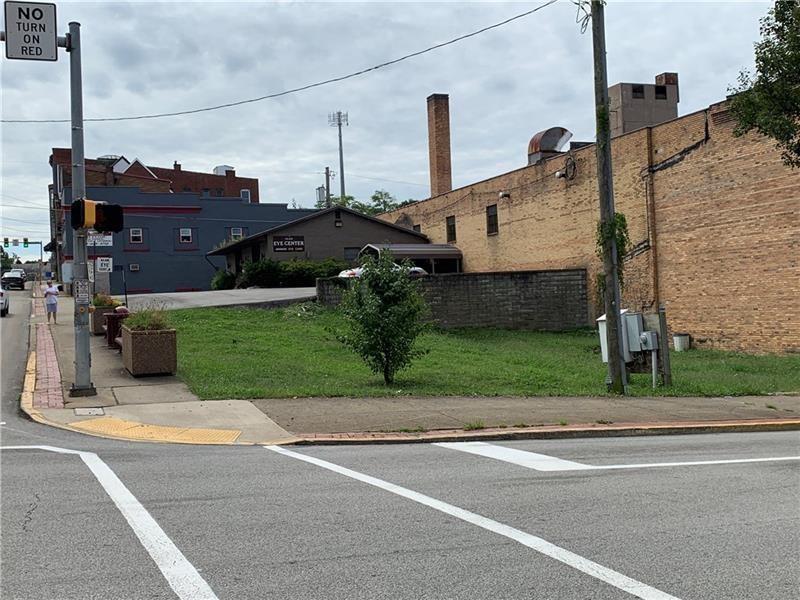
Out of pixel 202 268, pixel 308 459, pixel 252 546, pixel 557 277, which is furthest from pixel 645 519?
pixel 202 268

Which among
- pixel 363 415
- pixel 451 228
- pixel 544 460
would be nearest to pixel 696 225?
pixel 363 415

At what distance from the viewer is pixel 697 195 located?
82.0ft

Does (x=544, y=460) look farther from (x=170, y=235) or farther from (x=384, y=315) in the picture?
(x=170, y=235)

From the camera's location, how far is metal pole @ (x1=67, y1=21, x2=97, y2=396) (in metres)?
12.9

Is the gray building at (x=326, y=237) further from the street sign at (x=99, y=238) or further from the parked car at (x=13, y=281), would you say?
the street sign at (x=99, y=238)

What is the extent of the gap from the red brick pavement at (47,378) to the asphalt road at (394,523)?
3.12m

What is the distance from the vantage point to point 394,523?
6062 mm

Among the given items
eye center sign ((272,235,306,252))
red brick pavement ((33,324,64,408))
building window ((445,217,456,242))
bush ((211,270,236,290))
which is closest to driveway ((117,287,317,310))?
red brick pavement ((33,324,64,408))

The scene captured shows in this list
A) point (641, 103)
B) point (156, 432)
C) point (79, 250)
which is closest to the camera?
point (156, 432)

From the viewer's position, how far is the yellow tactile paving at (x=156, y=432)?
10.1 m

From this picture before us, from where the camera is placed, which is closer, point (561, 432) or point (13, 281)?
point (561, 432)

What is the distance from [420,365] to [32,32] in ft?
34.8

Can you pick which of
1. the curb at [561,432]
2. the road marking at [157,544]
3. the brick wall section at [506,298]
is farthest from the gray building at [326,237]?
the road marking at [157,544]

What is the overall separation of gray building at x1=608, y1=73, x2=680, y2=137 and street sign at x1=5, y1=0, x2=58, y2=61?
87.8ft
